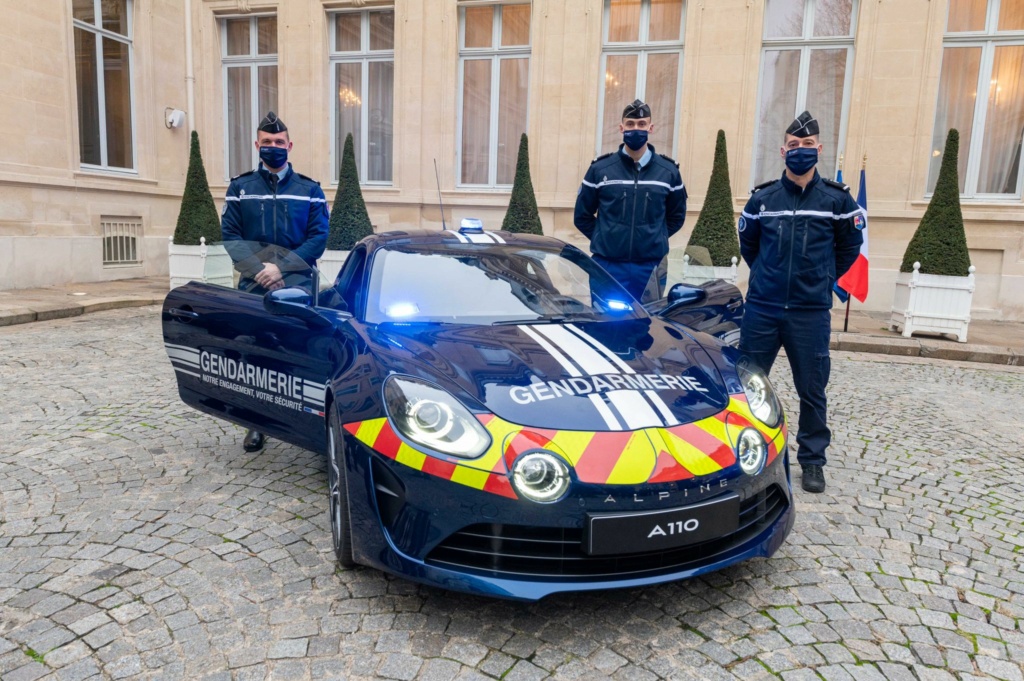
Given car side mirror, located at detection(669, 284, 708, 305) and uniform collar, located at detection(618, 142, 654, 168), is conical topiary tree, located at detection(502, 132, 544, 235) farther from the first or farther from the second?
car side mirror, located at detection(669, 284, 708, 305)

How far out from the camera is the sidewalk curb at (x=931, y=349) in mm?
8703

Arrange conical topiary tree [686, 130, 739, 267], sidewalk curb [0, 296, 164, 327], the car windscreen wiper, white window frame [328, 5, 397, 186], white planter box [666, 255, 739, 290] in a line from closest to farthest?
the car windscreen wiper
white planter box [666, 255, 739, 290]
sidewalk curb [0, 296, 164, 327]
conical topiary tree [686, 130, 739, 267]
white window frame [328, 5, 397, 186]

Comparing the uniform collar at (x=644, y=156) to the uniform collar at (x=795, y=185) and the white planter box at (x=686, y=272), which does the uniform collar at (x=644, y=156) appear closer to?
the white planter box at (x=686, y=272)

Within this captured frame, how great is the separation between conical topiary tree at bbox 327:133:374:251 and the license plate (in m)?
10.1

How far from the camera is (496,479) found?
233cm

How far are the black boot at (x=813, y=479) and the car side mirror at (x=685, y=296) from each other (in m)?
1.09

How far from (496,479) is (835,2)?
504 inches

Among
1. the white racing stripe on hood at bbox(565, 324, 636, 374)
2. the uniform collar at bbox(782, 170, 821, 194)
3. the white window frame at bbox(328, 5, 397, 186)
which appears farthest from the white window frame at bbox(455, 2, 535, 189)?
the white racing stripe on hood at bbox(565, 324, 636, 374)

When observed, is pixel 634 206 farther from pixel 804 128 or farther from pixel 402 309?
pixel 402 309

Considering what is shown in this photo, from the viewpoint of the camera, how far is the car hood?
2531 millimetres

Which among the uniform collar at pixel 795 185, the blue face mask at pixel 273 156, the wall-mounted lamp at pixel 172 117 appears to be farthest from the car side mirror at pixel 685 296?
the wall-mounted lamp at pixel 172 117

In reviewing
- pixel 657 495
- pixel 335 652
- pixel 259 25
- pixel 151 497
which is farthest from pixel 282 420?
pixel 259 25

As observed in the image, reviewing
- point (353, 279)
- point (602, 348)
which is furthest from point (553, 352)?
point (353, 279)

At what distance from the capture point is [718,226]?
1095 cm
